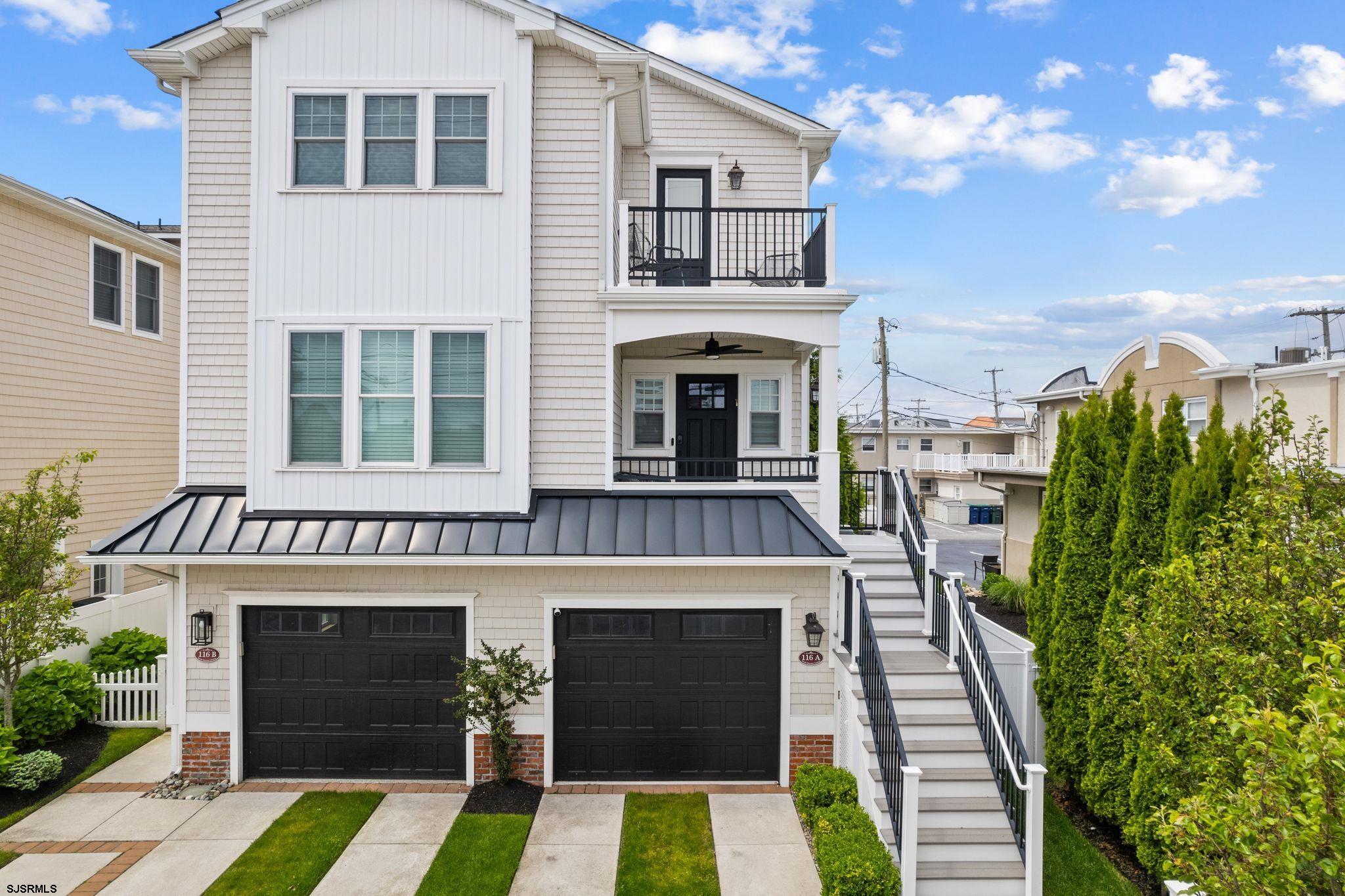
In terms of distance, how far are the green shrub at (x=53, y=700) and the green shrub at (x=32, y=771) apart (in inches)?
38.7

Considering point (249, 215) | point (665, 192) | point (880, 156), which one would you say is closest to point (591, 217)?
point (665, 192)

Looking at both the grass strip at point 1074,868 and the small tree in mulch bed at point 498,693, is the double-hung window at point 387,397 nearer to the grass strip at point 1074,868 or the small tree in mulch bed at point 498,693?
the small tree in mulch bed at point 498,693

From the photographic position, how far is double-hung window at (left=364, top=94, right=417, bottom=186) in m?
8.45

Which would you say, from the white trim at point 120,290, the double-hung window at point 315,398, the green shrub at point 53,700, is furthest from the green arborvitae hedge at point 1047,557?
the white trim at point 120,290

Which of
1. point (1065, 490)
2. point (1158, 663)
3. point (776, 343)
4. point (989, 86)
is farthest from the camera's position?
point (989, 86)

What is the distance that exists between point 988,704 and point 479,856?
5384 mm

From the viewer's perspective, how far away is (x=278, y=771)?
8.76 m

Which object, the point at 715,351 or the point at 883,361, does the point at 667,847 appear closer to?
the point at 715,351

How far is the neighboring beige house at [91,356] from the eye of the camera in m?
11.5

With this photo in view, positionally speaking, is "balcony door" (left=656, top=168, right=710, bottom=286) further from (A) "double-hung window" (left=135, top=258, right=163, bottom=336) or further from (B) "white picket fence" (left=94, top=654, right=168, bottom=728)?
(A) "double-hung window" (left=135, top=258, right=163, bottom=336)

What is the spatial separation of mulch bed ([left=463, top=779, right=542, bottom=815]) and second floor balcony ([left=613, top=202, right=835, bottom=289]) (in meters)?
6.28

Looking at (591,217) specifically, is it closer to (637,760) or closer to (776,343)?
(776,343)

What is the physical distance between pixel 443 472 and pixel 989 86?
20206 mm

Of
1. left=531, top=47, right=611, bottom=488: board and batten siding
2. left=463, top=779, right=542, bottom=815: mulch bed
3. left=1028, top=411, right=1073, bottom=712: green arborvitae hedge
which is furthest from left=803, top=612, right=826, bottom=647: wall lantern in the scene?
left=463, top=779, right=542, bottom=815: mulch bed
